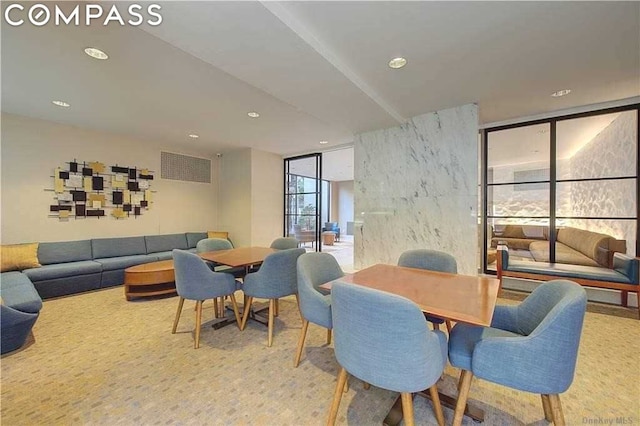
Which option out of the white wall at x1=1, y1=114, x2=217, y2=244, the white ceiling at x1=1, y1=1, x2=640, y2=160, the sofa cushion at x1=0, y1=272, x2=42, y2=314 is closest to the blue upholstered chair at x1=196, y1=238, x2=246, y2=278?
the sofa cushion at x1=0, y1=272, x2=42, y2=314

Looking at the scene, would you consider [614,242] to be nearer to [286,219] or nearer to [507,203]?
[507,203]

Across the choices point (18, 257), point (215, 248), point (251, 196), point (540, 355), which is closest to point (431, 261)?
point (540, 355)

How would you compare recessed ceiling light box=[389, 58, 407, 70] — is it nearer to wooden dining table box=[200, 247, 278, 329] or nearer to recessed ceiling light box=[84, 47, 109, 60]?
wooden dining table box=[200, 247, 278, 329]

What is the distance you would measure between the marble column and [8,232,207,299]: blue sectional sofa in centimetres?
386

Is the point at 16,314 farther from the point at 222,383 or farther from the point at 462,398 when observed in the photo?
the point at 462,398

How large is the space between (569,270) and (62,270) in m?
6.85

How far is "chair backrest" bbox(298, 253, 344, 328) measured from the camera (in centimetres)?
191

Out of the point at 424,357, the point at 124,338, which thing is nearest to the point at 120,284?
the point at 124,338

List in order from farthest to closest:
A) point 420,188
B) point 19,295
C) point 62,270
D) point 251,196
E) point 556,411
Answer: point 251,196 < point 420,188 < point 62,270 < point 19,295 < point 556,411

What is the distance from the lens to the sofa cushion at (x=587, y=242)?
3.47m

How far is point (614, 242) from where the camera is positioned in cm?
343

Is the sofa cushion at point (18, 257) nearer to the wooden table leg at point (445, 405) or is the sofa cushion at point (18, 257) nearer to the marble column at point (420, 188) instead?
the marble column at point (420, 188)

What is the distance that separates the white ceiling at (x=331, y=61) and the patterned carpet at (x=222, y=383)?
2561 mm

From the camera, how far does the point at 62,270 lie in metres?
3.79
